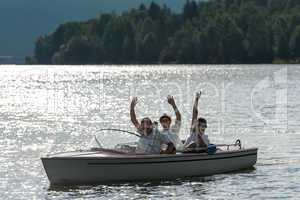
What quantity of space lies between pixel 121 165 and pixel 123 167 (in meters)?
0.13

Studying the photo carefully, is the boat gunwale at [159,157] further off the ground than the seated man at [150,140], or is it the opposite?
the seated man at [150,140]

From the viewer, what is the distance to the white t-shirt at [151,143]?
28062 mm

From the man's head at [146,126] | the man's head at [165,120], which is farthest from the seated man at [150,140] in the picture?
the man's head at [165,120]

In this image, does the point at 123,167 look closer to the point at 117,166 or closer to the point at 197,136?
the point at 117,166

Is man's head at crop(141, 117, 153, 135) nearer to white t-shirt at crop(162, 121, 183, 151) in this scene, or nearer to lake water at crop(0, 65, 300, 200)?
white t-shirt at crop(162, 121, 183, 151)

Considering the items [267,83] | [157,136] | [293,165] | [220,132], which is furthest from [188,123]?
[267,83]

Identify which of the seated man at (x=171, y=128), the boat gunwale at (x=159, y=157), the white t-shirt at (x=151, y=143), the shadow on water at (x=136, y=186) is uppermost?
the seated man at (x=171, y=128)

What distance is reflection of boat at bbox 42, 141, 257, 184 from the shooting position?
2692 cm

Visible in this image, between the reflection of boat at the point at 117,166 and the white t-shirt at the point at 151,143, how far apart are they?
532 millimetres

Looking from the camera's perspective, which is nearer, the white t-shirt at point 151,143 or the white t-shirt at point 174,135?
the white t-shirt at point 151,143

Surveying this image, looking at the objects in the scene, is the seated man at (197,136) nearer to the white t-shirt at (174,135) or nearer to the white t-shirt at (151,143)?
the white t-shirt at (174,135)

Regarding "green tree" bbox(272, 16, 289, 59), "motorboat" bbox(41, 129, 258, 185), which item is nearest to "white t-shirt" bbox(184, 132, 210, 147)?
"motorboat" bbox(41, 129, 258, 185)

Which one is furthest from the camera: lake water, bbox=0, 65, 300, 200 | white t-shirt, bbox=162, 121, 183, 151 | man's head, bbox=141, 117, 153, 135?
white t-shirt, bbox=162, 121, 183, 151

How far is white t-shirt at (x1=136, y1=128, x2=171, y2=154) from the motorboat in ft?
1.18
